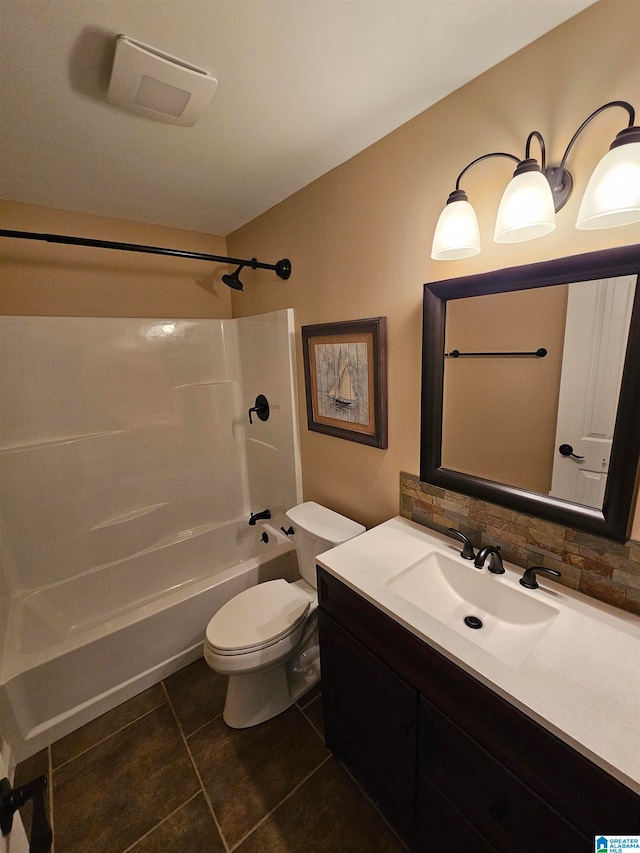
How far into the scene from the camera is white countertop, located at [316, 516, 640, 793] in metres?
0.65

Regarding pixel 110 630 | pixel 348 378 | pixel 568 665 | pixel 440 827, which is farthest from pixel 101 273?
pixel 440 827

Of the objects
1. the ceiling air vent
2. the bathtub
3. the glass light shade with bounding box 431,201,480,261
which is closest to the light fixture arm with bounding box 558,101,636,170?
the glass light shade with bounding box 431,201,480,261

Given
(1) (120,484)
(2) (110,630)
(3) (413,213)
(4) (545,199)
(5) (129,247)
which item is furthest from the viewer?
(1) (120,484)

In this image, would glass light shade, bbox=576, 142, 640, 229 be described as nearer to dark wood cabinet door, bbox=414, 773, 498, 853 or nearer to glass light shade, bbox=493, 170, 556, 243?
glass light shade, bbox=493, 170, 556, 243

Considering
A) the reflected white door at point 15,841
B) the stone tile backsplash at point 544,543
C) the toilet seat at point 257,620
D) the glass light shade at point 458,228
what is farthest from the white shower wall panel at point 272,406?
the reflected white door at point 15,841

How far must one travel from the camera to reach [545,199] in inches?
33.9

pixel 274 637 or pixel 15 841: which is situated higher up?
pixel 15 841

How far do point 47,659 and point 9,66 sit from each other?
2050 mm

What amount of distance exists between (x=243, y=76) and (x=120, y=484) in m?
2.07

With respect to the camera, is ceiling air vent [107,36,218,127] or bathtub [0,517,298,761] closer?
ceiling air vent [107,36,218,127]

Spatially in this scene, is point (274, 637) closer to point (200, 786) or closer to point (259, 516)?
point (200, 786)
